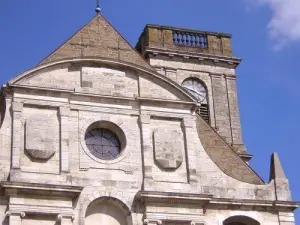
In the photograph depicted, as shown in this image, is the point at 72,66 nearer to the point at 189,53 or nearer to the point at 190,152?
the point at 190,152

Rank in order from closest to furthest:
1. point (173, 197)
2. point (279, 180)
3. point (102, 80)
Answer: point (173, 197), point (102, 80), point (279, 180)

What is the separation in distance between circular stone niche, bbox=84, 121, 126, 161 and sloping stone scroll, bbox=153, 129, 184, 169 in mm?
960

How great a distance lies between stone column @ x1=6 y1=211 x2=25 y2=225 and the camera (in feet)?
67.5

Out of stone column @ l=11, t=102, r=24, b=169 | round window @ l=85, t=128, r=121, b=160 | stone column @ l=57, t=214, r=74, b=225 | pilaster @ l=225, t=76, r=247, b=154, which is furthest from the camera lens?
pilaster @ l=225, t=76, r=247, b=154

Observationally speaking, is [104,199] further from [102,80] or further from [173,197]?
Result: [102,80]

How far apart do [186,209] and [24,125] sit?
4.88m

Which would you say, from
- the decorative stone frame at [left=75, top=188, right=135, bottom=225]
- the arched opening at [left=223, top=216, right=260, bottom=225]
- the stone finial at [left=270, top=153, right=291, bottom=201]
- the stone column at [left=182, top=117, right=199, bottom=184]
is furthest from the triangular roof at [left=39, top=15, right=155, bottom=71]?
the arched opening at [left=223, top=216, right=260, bottom=225]

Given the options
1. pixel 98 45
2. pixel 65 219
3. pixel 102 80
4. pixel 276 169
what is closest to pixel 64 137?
pixel 102 80

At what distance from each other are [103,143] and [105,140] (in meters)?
0.13

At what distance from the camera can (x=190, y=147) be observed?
23.4 m

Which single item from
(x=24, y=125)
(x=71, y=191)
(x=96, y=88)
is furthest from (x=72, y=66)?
(x=71, y=191)

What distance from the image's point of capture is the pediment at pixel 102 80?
2291 centimetres

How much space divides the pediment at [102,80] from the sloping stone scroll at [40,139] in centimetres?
103

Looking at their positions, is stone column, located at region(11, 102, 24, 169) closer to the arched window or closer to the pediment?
the pediment
